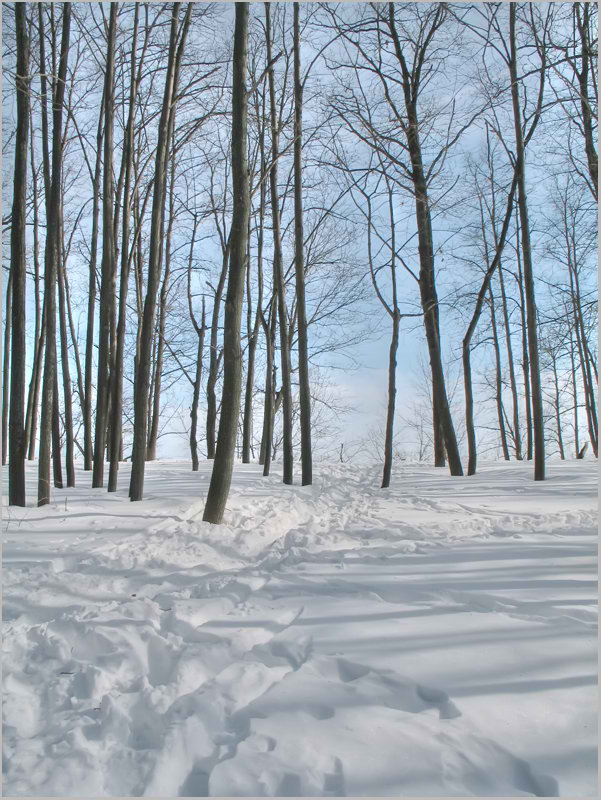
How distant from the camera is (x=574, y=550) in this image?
13.4 ft

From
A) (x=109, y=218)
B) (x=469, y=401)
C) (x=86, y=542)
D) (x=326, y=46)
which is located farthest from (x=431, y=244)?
(x=86, y=542)

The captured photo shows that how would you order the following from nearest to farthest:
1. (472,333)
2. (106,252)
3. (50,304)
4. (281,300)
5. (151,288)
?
(50,304)
(151,288)
(106,252)
(281,300)
(472,333)

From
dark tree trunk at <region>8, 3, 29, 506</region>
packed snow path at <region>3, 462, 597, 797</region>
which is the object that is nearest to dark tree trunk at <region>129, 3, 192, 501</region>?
dark tree trunk at <region>8, 3, 29, 506</region>

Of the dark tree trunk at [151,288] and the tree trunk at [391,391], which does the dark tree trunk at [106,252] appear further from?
the tree trunk at [391,391]

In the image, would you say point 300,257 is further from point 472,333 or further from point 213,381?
point 213,381

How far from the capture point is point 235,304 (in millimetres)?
6145

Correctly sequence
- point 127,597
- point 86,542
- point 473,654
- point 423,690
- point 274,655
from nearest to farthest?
point 423,690 → point 473,654 → point 274,655 → point 127,597 → point 86,542

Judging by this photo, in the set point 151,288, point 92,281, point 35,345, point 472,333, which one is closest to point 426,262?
point 472,333

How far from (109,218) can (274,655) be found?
27.1ft

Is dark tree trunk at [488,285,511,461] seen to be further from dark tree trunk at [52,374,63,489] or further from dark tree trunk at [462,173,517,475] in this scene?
dark tree trunk at [52,374,63,489]

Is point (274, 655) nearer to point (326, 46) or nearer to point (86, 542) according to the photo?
point (86, 542)

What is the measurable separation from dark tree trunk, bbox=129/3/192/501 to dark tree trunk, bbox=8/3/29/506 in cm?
149

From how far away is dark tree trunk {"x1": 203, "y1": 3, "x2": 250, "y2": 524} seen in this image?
6.05 m

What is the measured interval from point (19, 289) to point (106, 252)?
2675mm
